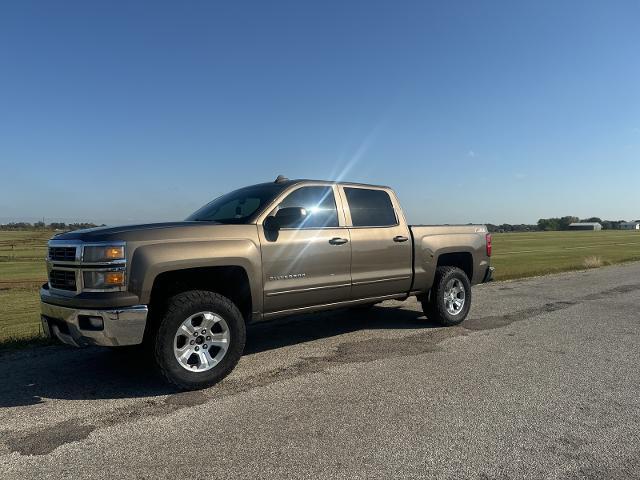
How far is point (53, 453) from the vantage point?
10.9 feet

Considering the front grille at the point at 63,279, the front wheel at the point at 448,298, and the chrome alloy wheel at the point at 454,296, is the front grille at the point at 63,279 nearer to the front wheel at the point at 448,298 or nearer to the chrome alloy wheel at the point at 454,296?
the front wheel at the point at 448,298

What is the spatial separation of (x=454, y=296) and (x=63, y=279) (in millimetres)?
5316

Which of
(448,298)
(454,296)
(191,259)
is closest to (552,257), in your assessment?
(454,296)

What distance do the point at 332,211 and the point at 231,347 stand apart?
212 centimetres

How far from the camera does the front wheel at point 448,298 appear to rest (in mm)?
7211

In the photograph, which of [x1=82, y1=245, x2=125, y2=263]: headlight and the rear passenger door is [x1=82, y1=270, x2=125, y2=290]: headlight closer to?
[x1=82, y1=245, x2=125, y2=263]: headlight

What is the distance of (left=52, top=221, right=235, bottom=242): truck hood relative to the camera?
4.38 m

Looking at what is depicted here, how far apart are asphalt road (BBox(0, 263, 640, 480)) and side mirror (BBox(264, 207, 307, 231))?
4.97 ft

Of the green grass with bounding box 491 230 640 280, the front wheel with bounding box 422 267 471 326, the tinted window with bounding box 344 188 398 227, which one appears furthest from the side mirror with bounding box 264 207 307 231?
A: the green grass with bounding box 491 230 640 280

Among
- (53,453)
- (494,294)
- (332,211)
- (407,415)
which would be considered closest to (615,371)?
(407,415)

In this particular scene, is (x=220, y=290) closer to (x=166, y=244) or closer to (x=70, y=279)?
(x=166, y=244)

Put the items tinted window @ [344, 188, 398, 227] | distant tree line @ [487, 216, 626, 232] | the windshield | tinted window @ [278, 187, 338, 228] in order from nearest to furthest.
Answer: the windshield, tinted window @ [278, 187, 338, 228], tinted window @ [344, 188, 398, 227], distant tree line @ [487, 216, 626, 232]

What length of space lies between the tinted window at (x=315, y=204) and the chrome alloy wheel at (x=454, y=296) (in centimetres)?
238

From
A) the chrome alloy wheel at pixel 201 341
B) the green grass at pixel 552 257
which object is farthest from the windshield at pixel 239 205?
the green grass at pixel 552 257
